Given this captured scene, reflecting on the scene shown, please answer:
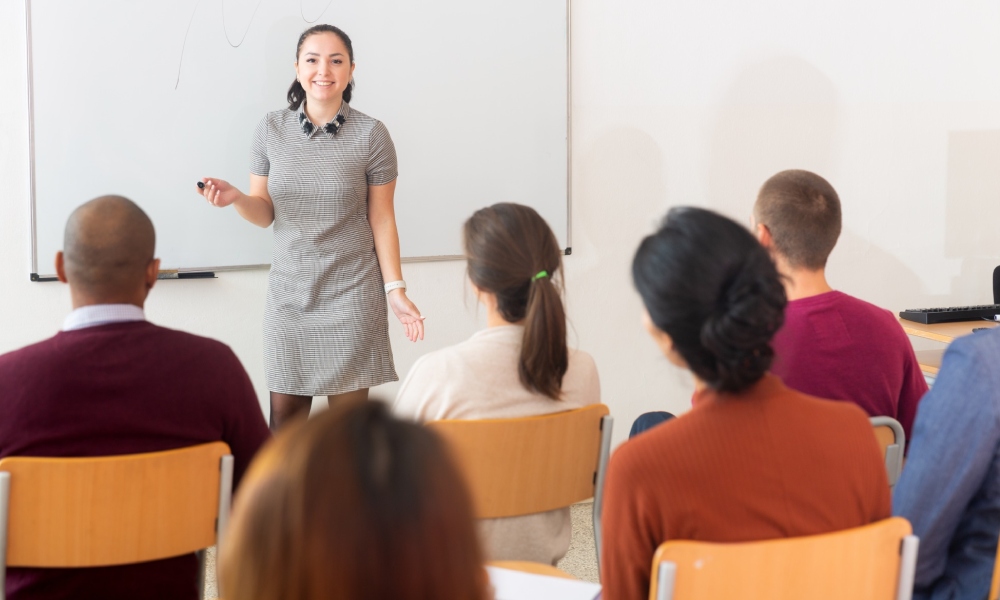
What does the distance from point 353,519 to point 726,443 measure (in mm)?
687

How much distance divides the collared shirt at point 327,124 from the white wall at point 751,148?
0.56 metres

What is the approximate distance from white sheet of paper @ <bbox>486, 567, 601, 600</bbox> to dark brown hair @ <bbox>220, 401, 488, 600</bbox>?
2.47ft

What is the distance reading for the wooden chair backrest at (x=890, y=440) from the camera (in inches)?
72.8

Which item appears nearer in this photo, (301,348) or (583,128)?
(301,348)

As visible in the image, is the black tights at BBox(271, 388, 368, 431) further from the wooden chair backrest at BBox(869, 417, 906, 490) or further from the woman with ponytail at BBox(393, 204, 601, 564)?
the wooden chair backrest at BBox(869, 417, 906, 490)

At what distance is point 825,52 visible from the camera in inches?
150

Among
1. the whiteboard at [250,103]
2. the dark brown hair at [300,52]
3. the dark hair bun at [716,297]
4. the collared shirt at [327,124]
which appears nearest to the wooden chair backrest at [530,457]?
the dark hair bun at [716,297]

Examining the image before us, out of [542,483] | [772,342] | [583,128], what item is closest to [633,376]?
[583,128]

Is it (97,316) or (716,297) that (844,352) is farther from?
(97,316)

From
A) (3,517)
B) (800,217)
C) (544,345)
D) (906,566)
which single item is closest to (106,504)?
(3,517)

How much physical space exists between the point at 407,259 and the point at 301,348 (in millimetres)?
719

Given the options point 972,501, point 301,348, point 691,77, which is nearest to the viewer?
point 972,501

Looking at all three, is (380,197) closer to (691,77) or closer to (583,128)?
(583,128)

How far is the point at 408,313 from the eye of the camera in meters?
2.77
